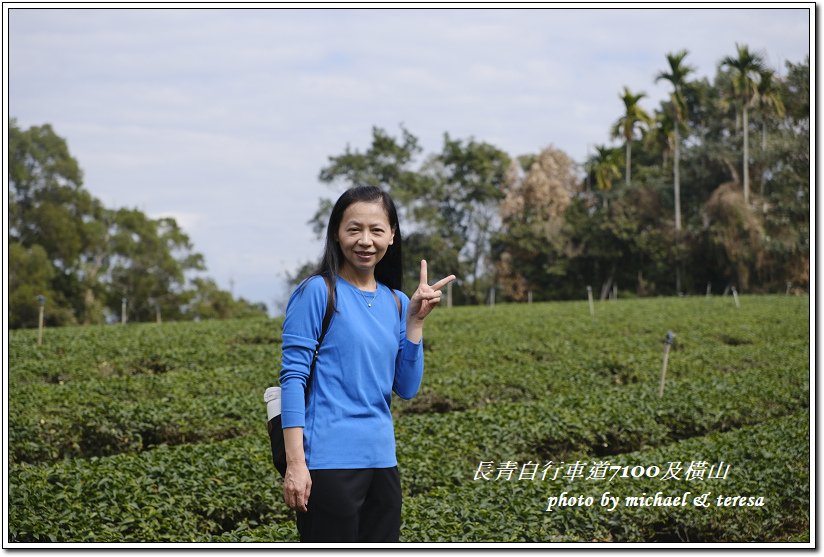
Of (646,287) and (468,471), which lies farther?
(646,287)

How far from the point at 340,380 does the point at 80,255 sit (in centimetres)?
2662

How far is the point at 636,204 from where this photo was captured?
3256 centimetres

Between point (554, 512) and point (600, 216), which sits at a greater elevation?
point (600, 216)

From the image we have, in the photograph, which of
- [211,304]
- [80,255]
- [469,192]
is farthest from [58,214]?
[469,192]

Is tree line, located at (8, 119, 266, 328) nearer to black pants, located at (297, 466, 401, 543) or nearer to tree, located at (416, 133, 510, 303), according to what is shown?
tree, located at (416, 133, 510, 303)

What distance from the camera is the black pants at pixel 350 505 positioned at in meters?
2.71

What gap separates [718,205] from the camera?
29609 mm

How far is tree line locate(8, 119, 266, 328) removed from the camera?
24.9 metres

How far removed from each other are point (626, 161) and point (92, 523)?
109 feet

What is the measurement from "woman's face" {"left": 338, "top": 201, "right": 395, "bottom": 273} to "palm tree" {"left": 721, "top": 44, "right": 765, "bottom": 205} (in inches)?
1116

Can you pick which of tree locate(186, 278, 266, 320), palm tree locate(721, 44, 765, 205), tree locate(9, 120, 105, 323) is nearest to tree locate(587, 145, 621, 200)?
palm tree locate(721, 44, 765, 205)

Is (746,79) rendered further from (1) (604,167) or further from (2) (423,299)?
(2) (423,299)
